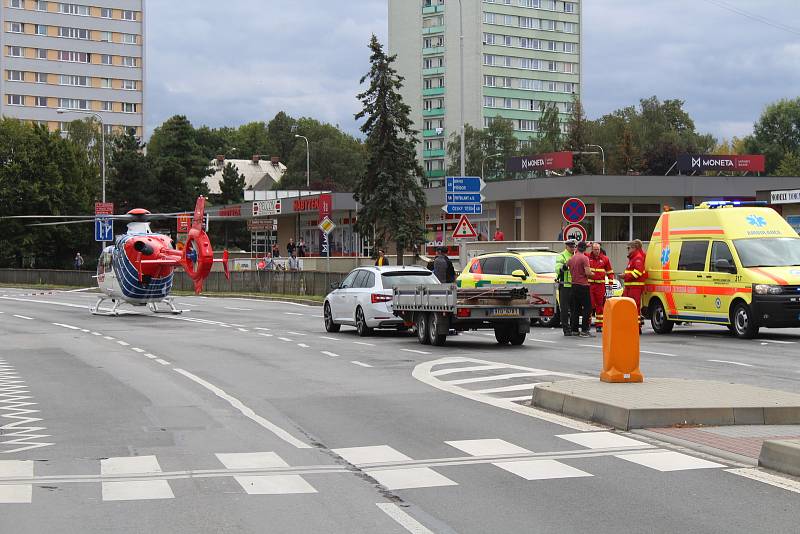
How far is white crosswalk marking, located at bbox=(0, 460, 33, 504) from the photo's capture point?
8219 millimetres

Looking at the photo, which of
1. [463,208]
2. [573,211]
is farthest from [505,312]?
[463,208]

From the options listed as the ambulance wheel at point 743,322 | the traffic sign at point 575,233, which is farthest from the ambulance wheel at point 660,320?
the traffic sign at point 575,233

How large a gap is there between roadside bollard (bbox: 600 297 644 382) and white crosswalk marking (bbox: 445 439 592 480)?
11.4 feet

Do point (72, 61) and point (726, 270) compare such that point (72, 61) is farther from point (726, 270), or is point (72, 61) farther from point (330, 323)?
point (726, 270)

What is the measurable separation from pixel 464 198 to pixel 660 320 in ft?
35.2

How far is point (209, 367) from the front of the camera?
61.7ft

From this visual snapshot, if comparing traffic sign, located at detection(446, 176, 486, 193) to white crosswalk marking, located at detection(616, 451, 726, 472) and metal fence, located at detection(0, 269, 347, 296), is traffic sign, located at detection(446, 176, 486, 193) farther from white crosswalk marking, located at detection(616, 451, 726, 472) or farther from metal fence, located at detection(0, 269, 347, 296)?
white crosswalk marking, located at detection(616, 451, 726, 472)

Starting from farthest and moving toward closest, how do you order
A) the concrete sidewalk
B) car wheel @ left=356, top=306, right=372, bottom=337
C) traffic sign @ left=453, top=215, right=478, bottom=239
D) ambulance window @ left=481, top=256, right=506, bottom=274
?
traffic sign @ left=453, top=215, right=478, bottom=239 → ambulance window @ left=481, top=256, right=506, bottom=274 → car wheel @ left=356, top=306, right=372, bottom=337 → the concrete sidewalk

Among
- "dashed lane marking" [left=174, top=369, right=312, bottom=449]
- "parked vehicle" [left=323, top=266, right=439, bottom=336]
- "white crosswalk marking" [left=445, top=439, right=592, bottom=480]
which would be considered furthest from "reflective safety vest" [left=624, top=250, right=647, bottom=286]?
"white crosswalk marking" [left=445, top=439, right=592, bottom=480]

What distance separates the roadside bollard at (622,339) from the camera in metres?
13.7

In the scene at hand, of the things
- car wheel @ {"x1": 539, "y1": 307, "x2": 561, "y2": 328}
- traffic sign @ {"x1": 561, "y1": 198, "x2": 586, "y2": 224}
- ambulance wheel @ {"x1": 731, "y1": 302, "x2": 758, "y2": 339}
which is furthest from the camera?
traffic sign @ {"x1": 561, "y1": 198, "x2": 586, "y2": 224}

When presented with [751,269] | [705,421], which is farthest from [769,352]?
[705,421]

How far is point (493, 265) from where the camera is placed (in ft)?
92.5

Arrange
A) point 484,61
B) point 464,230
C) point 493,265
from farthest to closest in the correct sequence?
point 484,61 < point 464,230 < point 493,265
